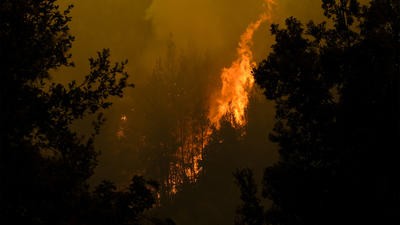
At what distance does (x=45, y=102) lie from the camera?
9.24 m

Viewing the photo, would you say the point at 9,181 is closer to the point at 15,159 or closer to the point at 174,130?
the point at 15,159

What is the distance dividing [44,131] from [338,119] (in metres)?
7.70

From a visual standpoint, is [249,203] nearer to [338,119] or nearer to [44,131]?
[338,119]

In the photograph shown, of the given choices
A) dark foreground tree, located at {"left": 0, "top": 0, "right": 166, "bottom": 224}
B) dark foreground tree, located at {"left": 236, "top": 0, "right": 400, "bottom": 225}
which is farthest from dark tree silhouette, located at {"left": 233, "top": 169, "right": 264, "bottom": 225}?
dark foreground tree, located at {"left": 0, "top": 0, "right": 166, "bottom": 224}

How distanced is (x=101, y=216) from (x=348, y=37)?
896 cm

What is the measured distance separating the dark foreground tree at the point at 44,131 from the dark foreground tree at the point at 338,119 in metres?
4.92

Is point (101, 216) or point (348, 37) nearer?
point (101, 216)

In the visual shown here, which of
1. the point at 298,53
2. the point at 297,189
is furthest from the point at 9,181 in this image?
the point at 298,53

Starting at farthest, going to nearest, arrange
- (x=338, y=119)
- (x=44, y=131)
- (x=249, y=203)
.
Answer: (x=249, y=203) < (x=338, y=119) < (x=44, y=131)

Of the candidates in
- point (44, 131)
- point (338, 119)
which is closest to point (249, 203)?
point (338, 119)

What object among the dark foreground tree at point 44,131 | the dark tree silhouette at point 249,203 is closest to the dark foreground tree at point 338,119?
the dark tree silhouette at point 249,203

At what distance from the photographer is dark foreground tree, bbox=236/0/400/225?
1055cm

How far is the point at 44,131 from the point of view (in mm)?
9188

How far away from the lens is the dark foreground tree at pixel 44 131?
8586mm
